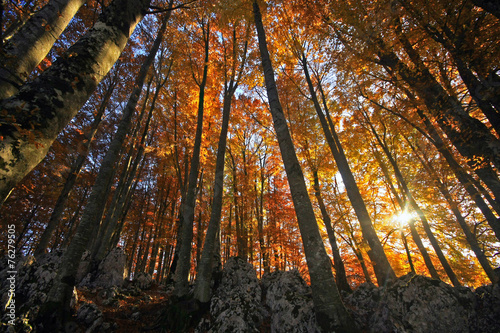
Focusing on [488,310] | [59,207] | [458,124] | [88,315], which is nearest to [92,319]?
[88,315]

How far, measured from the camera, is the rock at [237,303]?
14.8 feet

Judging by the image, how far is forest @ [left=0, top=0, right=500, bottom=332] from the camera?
2.72 meters

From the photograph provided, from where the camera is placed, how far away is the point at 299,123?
11633 mm

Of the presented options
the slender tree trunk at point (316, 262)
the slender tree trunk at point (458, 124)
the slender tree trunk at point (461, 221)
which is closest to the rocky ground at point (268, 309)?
the slender tree trunk at point (316, 262)

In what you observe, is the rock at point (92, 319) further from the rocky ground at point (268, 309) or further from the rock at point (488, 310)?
the rock at point (488, 310)

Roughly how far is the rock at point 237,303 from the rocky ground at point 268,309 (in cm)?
2

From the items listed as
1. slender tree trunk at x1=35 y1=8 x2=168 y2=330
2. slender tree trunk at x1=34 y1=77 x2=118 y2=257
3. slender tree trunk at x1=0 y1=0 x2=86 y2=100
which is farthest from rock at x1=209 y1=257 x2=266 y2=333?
slender tree trunk at x1=34 y1=77 x2=118 y2=257

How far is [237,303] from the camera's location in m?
5.13

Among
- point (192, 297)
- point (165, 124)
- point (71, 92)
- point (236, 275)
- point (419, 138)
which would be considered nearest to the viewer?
point (71, 92)

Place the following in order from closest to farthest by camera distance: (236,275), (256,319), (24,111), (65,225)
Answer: (24,111)
(256,319)
(236,275)
(65,225)

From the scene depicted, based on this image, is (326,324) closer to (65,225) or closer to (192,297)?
(192,297)

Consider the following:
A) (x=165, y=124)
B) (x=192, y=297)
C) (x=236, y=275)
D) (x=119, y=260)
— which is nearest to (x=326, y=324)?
(x=192, y=297)

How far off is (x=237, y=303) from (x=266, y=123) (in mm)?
11005

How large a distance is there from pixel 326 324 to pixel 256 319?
2.78m
